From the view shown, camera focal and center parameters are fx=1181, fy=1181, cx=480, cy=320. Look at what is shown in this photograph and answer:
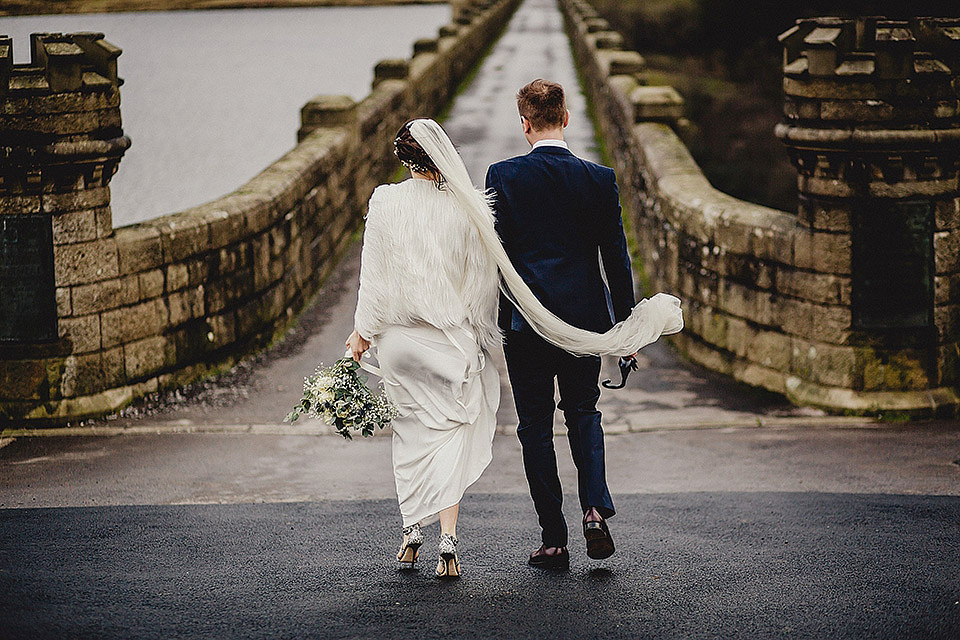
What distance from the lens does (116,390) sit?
25.6ft

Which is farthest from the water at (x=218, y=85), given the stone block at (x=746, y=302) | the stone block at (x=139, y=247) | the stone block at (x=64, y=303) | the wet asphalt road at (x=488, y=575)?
the wet asphalt road at (x=488, y=575)

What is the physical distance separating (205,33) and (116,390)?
18.5m

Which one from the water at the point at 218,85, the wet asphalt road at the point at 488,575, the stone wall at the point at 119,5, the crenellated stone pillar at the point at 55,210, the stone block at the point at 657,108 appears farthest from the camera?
the water at the point at 218,85

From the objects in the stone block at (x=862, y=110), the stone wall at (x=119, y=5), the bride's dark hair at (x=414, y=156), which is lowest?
the bride's dark hair at (x=414, y=156)

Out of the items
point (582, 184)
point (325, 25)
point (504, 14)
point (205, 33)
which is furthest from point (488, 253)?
point (504, 14)

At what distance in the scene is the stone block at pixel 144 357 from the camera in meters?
7.87

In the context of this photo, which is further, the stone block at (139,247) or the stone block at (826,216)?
the stone block at (139,247)

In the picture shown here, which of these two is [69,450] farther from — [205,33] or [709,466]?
[205,33]

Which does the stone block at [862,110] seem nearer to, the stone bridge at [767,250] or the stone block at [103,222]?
the stone bridge at [767,250]

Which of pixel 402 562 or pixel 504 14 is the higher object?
pixel 504 14

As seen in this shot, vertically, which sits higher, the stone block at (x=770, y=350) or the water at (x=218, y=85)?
the water at (x=218, y=85)

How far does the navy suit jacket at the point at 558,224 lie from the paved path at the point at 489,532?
105 cm

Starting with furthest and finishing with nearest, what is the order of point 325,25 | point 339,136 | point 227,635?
1. point 325,25
2. point 339,136
3. point 227,635

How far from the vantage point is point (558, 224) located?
175 inches
